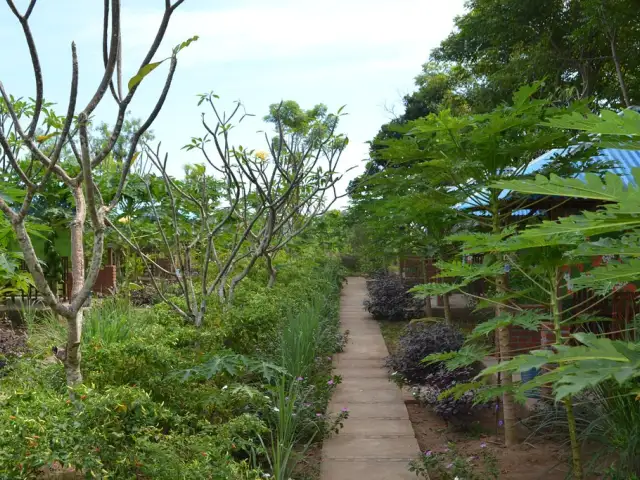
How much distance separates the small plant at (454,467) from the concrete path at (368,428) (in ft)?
0.38

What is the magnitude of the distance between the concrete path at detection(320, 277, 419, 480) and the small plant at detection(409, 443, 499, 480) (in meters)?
0.12

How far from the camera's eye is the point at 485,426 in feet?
17.8

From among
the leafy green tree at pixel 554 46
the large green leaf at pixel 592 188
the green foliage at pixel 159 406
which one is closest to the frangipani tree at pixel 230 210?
the green foliage at pixel 159 406

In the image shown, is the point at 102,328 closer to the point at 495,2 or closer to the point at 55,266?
the point at 55,266

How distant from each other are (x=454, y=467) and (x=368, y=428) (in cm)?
144

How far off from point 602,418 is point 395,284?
9.36 metres

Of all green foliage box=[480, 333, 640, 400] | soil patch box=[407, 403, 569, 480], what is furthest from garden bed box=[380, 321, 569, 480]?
green foliage box=[480, 333, 640, 400]

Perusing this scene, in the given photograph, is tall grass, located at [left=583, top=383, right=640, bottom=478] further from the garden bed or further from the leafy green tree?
the leafy green tree

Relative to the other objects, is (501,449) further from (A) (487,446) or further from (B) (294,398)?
(B) (294,398)

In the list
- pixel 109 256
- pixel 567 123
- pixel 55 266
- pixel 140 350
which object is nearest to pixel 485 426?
pixel 140 350

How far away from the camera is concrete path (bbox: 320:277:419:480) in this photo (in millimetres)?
4490

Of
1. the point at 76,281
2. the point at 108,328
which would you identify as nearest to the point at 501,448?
the point at 76,281

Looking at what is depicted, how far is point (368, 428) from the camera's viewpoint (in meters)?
5.46

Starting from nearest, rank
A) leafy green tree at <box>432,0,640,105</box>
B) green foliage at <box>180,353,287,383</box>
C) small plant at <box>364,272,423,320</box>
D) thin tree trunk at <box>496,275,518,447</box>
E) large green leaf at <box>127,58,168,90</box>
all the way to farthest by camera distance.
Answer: large green leaf at <box>127,58,168,90</box>
green foliage at <box>180,353,287,383</box>
thin tree trunk at <box>496,275,518,447</box>
small plant at <box>364,272,423,320</box>
leafy green tree at <box>432,0,640,105</box>
